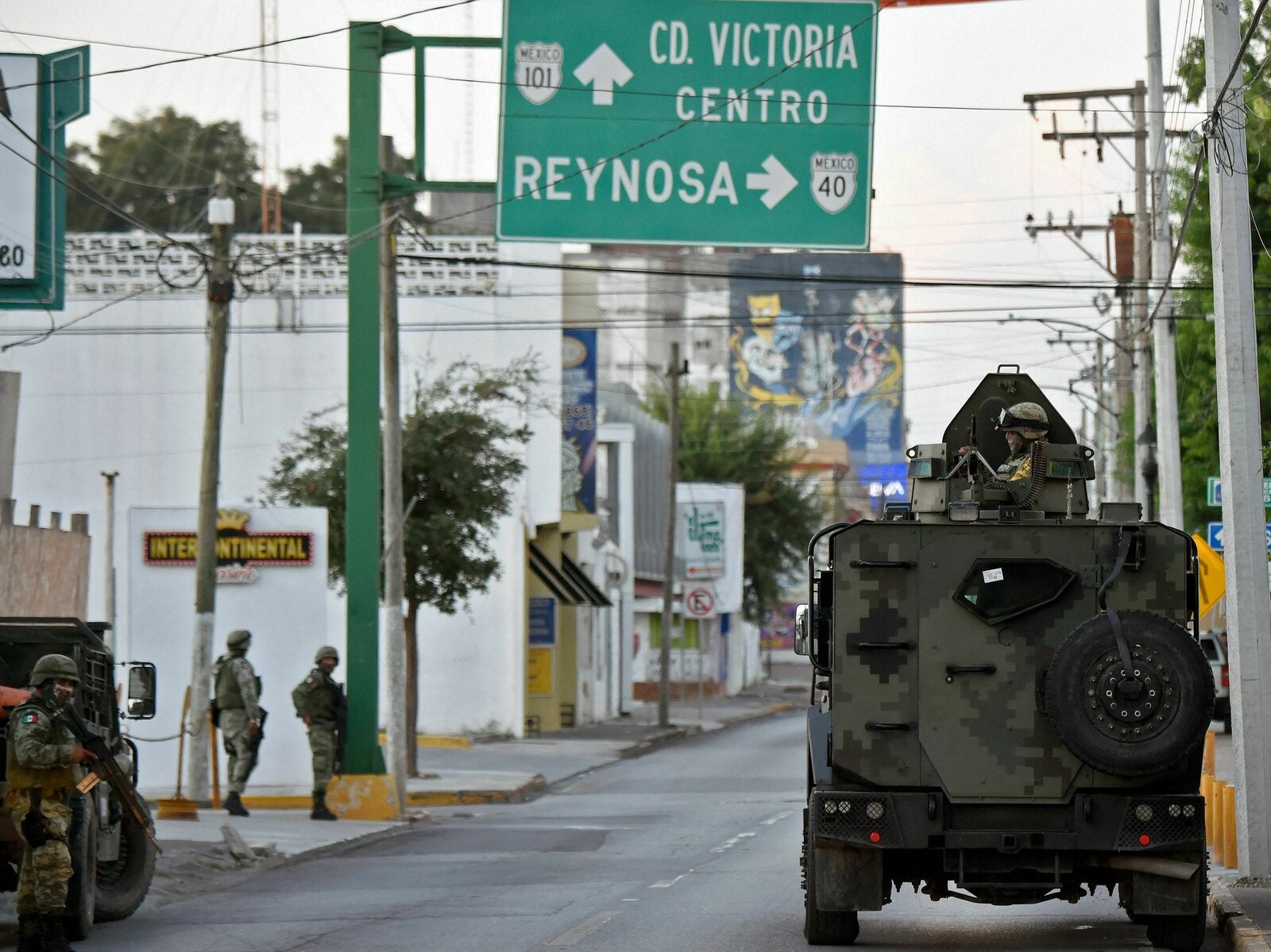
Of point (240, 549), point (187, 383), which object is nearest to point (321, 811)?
point (240, 549)

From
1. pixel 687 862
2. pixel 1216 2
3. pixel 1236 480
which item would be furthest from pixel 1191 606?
pixel 687 862

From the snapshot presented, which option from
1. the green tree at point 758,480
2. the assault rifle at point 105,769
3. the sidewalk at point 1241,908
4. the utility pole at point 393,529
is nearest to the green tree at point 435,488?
the utility pole at point 393,529

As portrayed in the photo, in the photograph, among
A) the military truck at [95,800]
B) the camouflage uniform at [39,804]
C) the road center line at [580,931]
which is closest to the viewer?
the camouflage uniform at [39,804]

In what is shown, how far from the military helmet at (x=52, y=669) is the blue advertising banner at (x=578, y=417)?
1224 inches

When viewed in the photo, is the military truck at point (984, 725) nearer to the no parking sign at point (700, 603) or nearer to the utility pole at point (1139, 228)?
the utility pole at point (1139, 228)

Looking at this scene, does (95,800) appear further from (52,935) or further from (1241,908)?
(1241,908)

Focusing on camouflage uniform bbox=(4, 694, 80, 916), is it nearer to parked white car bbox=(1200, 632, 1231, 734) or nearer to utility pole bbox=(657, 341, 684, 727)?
parked white car bbox=(1200, 632, 1231, 734)

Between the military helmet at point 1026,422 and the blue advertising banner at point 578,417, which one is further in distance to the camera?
the blue advertising banner at point 578,417

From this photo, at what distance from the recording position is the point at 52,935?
1082 cm

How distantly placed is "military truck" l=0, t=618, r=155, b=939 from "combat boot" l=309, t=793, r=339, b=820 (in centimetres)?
716

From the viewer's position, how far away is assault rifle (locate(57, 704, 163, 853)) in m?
11.0

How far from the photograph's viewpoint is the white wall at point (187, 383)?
3556 centimetres

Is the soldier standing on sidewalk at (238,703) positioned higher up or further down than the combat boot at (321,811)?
higher up

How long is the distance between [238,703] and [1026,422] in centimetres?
1120
